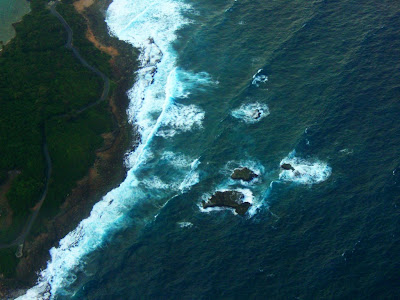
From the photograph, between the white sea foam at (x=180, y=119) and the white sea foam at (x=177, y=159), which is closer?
the white sea foam at (x=177, y=159)

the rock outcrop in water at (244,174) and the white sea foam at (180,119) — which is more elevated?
the white sea foam at (180,119)

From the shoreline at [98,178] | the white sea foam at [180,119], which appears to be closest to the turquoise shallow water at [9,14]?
the shoreline at [98,178]

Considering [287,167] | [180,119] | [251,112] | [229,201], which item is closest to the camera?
[229,201]

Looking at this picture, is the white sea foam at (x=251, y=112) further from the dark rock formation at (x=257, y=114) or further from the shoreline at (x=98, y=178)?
the shoreline at (x=98, y=178)

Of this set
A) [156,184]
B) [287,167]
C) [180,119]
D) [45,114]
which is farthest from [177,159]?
[45,114]

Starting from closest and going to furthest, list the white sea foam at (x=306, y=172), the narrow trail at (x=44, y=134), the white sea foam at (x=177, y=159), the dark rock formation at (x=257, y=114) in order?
the narrow trail at (x=44, y=134), the white sea foam at (x=306, y=172), the white sea foam at (x=177, y=159), the dark rock formation at (x=257, y=114)

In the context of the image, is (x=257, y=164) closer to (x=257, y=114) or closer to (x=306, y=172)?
(x=306, y=172)

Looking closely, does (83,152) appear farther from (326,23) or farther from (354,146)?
(326,23)
